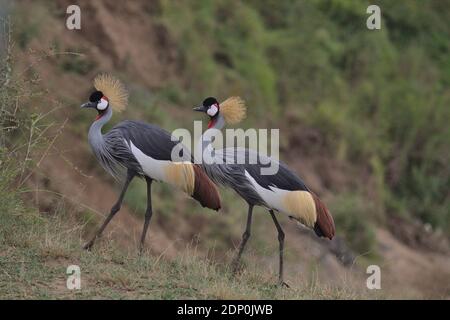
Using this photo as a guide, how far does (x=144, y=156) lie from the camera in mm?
7293

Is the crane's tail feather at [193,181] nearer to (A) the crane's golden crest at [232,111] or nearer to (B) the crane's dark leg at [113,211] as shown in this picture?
(B) the crane's dark leg at [113,211]

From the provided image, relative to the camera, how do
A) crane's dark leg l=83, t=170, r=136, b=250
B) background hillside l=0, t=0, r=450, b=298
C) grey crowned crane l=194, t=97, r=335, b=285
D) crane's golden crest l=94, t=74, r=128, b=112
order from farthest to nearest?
background hillside l=0, t=0, r=450, b=298 < crane's golden crest l=94, t=74, r=128, b=112 < crane's dark leg l=83, t=170, r=136, b=250 < grey crowned crane l=194, t=97, r=335, b=285

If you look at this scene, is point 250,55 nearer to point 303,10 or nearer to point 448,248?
point 303,10

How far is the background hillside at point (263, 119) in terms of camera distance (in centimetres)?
832

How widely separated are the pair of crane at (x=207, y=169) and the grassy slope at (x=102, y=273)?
0.23 meters

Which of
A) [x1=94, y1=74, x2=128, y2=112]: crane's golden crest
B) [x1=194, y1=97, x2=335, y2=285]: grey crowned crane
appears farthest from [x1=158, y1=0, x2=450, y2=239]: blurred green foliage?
[x1=194, y1=97, x2=335, y2=285]: grey crowned crane

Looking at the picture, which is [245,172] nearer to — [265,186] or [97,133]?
[265,186]

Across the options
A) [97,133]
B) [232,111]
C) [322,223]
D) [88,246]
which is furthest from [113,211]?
[322,223]

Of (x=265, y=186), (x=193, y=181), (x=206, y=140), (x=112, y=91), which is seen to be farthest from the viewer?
(x=112, y=91)

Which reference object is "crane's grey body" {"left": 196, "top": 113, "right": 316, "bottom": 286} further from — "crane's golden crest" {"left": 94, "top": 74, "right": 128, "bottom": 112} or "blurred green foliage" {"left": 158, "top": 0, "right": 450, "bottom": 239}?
"blurred green foliage" {"left": 158, "top": 0, "right": 450, "bottom": 239}

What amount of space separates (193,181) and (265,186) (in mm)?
640

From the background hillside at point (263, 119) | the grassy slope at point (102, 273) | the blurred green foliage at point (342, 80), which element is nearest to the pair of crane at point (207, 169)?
the grassy slope at point (102, 273)

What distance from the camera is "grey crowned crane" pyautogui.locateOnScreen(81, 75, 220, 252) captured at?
729 centimetres
